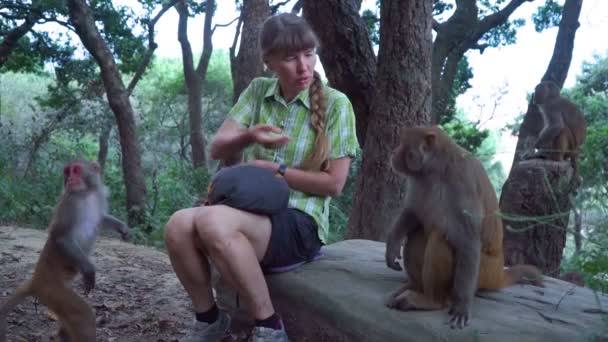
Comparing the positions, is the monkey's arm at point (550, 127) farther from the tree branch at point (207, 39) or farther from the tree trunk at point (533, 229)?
the tree branch at point (207, 39)

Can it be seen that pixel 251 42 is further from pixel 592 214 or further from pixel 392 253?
pixel 592 214

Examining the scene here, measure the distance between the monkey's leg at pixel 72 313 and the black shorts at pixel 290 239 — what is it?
104 centimetres

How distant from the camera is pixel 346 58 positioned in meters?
6.77

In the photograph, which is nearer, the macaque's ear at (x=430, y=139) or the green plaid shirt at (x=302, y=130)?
the macaque's ear at (x=430, y=139)

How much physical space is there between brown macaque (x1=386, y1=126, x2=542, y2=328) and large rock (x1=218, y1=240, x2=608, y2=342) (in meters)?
0.09

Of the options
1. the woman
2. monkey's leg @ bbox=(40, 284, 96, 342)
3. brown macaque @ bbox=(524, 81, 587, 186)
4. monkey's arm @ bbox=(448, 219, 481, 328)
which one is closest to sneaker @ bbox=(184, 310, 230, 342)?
the woman

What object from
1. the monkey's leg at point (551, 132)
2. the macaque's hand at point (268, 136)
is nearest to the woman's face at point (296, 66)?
the macaque's hand at point (268, 136)

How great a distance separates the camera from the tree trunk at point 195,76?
619 inches

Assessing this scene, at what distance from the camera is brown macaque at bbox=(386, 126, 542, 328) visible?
3.21 metres

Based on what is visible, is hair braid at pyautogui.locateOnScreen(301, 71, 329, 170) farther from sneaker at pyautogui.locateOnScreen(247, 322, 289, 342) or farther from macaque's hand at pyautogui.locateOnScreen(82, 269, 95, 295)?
macaque's hand at pyautogui.locateOnScreen(82, 269, 95, 295)

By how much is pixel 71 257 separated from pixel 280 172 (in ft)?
4.45

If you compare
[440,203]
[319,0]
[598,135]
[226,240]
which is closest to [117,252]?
[319,0]

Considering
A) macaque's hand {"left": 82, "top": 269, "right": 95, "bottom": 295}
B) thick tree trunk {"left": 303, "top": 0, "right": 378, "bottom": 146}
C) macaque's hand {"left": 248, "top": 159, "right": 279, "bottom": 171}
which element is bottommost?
macaque's hand {"left": 82, "top": 269, "right": 95, "bottom": 295}

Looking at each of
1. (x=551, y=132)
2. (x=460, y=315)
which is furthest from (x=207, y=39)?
(x=460, y=315)
